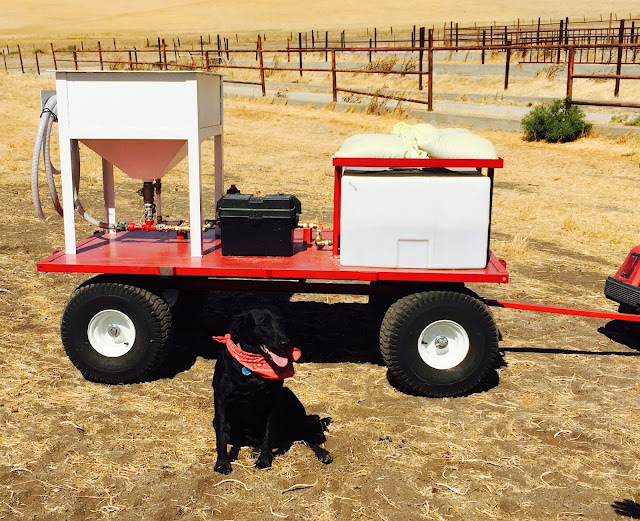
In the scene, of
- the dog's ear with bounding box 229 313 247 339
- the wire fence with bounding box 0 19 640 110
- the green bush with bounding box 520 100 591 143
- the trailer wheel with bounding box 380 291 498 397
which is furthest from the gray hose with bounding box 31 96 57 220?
the wire fence with bounding box 0 19 640 110

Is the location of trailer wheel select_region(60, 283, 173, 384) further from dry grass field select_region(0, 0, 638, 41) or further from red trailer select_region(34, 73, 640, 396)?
dry grass field select_region(0, 0, 638, 41)

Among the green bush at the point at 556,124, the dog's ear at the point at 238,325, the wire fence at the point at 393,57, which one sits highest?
the wire fence at the point at 393,57

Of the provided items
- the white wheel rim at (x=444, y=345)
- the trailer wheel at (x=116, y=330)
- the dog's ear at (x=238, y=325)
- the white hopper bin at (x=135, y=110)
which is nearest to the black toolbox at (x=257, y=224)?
the white hopper bin at (x=135, y=110)

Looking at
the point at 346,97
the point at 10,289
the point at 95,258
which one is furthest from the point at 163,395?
the point at 346,97

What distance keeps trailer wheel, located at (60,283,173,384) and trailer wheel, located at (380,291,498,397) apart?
164 cm

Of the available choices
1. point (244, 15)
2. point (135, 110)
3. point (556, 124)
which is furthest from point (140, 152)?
point (244, 15)

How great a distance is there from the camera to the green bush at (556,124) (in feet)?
57.4

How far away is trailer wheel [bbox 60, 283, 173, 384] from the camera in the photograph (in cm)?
545

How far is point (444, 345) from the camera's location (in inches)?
213

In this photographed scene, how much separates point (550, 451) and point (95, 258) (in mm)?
3492

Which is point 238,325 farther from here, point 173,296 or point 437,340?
point 173,296

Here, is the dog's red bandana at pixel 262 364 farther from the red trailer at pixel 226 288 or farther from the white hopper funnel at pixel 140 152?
the white hopper funnel at pixel 140 152

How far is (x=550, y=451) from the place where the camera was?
4.71 meters

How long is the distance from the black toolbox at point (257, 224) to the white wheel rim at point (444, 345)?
1.24 metres
